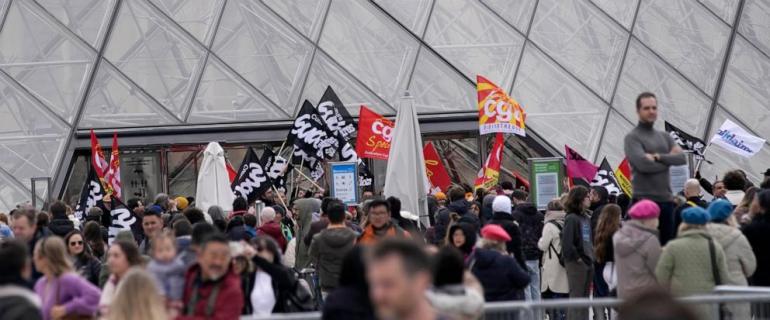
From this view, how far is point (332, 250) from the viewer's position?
37.7 feet

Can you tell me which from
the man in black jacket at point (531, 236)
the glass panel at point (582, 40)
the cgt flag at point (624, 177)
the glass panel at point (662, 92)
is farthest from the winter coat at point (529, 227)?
the glass panel at point (582, 40)

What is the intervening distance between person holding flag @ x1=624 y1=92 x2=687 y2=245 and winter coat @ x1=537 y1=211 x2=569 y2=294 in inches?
110

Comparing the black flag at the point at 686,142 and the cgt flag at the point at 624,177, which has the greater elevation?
the black flag at the point at 686,142

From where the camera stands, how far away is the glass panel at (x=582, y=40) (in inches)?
950

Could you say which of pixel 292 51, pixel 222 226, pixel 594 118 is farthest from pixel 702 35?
pixel 222 226

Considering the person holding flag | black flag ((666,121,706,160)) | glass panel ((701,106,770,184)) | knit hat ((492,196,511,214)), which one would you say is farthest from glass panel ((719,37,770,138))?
the person holding flag

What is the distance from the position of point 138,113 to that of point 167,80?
0.67 meters

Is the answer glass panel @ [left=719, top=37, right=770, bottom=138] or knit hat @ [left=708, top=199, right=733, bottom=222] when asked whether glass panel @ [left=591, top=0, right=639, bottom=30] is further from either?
knit hat @ [left=708, top=199, right=733, bottom=222]

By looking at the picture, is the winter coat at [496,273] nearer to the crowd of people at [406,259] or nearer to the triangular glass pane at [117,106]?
the crowd of people at [406,259]

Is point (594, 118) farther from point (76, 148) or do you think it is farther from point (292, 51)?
point (76, 148)

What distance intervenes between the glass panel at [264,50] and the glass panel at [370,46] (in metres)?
0.51

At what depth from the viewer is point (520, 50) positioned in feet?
79.3

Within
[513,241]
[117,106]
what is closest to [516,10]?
[117,106]

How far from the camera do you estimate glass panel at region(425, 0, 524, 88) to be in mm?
23984
